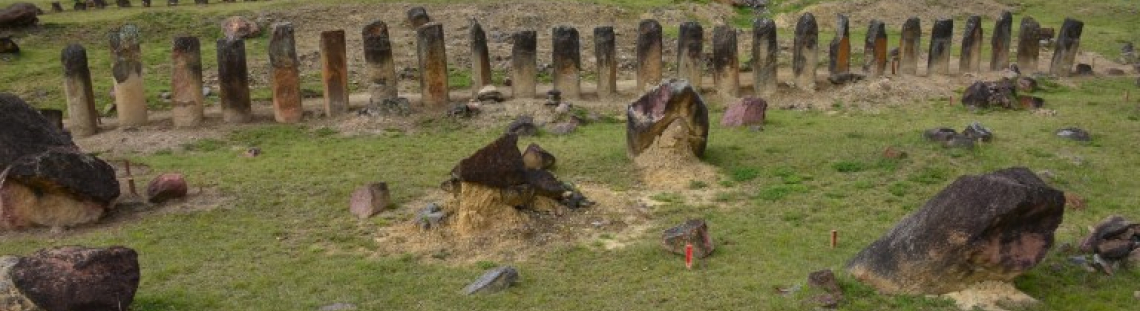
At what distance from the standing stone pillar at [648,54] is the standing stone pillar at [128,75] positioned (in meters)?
11.1

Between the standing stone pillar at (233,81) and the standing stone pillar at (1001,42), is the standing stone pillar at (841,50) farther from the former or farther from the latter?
the standing stone pillar at (233,81)

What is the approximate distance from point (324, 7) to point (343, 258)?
21.8m

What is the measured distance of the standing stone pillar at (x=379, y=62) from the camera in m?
23.5

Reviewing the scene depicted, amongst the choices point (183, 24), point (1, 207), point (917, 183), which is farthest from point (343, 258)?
point (183, 24)

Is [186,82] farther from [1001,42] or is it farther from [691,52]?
[1001,42]

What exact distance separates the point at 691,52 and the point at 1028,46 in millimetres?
10270

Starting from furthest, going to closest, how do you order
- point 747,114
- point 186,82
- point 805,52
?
1. point 805,52
2. point 186,82
3. point 747,114

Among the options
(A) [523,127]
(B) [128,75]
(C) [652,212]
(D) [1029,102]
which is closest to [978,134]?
(D) [1029,102]

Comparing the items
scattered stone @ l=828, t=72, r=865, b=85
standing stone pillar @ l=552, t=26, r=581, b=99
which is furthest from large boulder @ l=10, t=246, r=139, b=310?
scattered stone @ l=828, t=72, r=865, b=85

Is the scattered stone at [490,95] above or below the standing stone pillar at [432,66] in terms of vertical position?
below

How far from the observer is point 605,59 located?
81.5 feet

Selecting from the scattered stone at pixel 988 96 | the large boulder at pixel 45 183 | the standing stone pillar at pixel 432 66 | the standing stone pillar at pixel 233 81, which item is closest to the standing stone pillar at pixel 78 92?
the standing stone pillar at pixel 233 81

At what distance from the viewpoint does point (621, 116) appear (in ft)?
77.0

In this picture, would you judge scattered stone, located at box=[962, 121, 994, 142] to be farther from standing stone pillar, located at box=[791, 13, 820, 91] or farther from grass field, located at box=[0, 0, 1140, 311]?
standing stone pillar, located at box=[791, 13, 820, 91]
